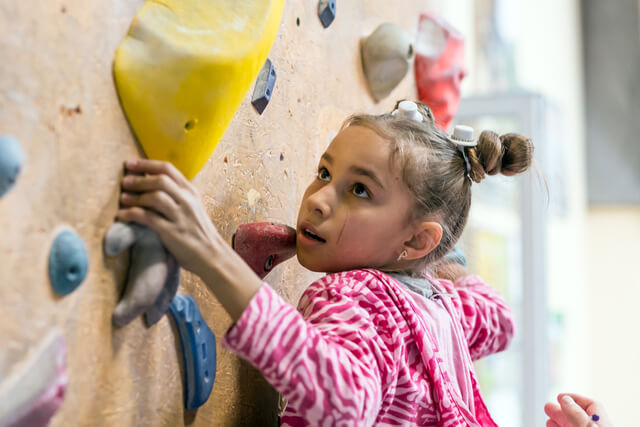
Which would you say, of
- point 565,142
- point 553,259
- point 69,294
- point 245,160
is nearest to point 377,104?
point 245,160

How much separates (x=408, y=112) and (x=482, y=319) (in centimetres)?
34

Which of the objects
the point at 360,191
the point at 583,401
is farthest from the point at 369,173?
the point at 583,401

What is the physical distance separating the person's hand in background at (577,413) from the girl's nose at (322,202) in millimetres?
419

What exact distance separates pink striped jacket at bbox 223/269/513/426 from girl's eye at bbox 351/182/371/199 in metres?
0.08

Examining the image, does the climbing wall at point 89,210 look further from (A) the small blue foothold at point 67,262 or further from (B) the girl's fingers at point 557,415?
(B) the girl's fingers at point 557,415

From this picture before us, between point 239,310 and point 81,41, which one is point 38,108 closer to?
point 81,41

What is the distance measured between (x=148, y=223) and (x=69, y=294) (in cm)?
8

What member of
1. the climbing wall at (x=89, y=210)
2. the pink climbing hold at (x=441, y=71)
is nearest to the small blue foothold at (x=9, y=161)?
the climbing wall at (x=89, y=210)

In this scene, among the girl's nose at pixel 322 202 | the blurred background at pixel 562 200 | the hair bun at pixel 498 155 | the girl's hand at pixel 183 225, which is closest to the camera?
the girl's hand at pixel 183 225

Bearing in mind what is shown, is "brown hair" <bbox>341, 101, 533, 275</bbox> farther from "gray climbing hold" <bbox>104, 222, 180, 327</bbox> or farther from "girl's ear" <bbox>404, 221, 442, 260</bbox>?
"gray climbing hold" <bbox>104, 222, 180, 327</bbox>

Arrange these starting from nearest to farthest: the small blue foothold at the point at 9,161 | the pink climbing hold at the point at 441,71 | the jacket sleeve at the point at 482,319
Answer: the small blue foothold at the point at 9,161
the jacket sleeve at the point at 482,319
the pink climbing hold at the point at 441,71

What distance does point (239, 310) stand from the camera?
52cm

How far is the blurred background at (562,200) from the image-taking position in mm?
1823

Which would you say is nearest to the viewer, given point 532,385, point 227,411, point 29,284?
point 29,284
